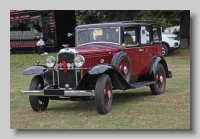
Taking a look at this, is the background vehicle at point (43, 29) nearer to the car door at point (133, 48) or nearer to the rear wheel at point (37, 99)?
the car door at point (133, 48)

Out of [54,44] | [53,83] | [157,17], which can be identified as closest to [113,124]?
[53,83]

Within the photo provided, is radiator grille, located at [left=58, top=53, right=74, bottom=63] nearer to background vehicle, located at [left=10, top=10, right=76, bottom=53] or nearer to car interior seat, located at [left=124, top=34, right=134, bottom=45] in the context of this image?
car interior seat, located at [left=124, top=34, right=134, bottom=45]

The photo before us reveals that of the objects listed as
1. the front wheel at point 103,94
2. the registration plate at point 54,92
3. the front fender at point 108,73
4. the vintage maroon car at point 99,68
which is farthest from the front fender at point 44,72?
the front wheel at point 103,94

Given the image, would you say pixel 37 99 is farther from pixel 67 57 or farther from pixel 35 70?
pixel 67 57

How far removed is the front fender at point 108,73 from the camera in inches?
303

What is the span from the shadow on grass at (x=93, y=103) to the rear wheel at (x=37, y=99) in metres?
0.24

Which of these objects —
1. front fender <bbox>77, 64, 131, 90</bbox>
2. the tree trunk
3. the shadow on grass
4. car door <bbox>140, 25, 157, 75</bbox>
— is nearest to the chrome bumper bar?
front fender <bbox>77, 64, 131, 90</bbox>

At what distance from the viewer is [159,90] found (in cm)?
1016

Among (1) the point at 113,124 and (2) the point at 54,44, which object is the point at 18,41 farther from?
(1) the point at 113,124

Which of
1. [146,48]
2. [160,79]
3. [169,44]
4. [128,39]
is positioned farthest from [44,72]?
[169,44]

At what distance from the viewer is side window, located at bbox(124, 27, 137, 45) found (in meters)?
9.15

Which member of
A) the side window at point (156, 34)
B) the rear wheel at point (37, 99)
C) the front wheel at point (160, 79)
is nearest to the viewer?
the rear wheel at point (37, 99)

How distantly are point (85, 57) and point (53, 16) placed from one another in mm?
13886

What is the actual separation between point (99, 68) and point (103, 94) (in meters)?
0.50
